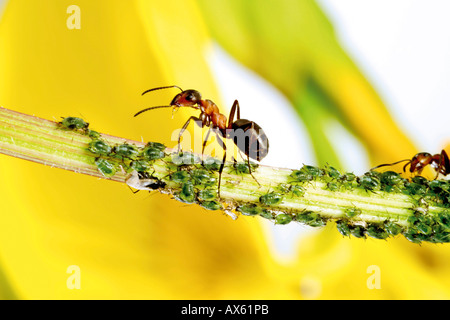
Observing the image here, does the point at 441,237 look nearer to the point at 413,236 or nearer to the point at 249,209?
the point at 413,236

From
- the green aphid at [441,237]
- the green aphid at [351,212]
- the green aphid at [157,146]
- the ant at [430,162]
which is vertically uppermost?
the ant at [430,162]

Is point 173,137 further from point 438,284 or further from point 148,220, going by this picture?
point 438,284

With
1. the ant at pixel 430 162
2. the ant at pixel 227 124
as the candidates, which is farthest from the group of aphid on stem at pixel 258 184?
the ant at pixel 430 162

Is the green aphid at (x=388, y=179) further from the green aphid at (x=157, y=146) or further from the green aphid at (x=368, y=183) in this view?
the green aphid at (x=157, y=146)

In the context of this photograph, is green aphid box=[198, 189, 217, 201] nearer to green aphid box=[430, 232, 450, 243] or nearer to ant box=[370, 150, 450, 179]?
green aphid box=[430, 232, 450, 243]

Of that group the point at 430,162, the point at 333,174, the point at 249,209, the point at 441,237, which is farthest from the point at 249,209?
the point at 430,162

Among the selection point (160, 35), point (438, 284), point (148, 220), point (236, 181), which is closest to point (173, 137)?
point (148, 220)
